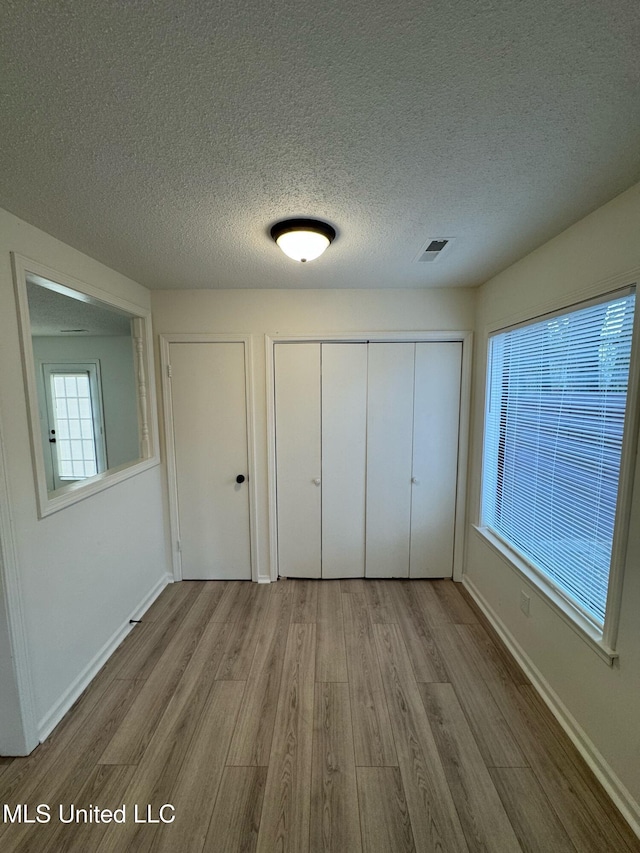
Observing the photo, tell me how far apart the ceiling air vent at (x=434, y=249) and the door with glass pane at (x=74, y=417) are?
4.36 m

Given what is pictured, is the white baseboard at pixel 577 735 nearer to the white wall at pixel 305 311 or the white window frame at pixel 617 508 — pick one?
the white window frame at pixel 617 508

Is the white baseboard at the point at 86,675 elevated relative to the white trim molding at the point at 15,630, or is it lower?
lower

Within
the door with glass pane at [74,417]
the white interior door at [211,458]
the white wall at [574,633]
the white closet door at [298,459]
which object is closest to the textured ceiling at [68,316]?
the door with glass pane at [74,417]

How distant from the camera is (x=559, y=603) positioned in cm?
152

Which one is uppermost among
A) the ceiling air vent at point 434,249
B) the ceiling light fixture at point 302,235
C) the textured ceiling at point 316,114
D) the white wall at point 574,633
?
the ceiling air vent at point 434,249

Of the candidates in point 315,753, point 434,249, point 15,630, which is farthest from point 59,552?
point 434,249

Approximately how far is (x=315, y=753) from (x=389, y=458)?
69.3 inches

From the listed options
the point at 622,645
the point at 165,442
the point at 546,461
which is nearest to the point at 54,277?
the point at 165,442

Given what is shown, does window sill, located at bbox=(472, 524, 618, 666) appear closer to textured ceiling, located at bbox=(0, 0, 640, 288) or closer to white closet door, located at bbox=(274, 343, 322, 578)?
white closet door, located at bbox=(274, 343, 322, 578)

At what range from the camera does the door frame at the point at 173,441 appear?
242 cm

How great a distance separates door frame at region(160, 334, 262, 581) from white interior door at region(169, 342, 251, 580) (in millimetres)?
30

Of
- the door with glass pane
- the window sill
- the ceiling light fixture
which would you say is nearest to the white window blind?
the window sill

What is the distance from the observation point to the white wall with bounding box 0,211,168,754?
1.32 metres

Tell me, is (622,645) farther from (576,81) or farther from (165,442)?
(165,442)
